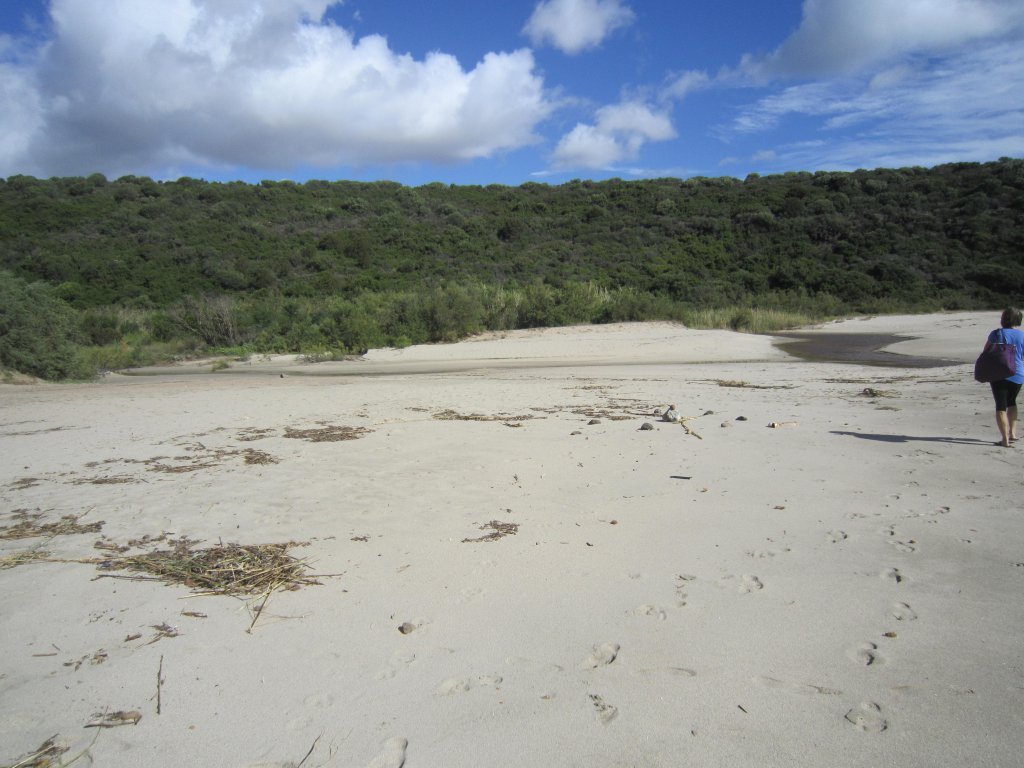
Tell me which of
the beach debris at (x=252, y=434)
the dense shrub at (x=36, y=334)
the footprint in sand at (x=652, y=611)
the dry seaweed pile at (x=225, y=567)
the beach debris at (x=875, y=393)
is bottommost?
the beach debris at (x=875, y=393)

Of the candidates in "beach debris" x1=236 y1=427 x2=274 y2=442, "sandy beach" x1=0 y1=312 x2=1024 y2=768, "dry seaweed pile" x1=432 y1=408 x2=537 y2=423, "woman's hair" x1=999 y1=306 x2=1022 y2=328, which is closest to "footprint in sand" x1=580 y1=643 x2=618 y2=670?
"sandy beach" x1=0 y1=312 x2=1024 y2=768

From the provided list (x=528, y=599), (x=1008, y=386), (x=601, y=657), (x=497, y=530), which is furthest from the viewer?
(x=1008, y=386)

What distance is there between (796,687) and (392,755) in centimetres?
166

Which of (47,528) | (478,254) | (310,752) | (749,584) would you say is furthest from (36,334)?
(478,254)

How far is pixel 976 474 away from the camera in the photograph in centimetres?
564

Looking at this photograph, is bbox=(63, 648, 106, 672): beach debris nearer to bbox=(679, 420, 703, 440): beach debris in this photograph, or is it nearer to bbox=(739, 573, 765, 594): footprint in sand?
bbox=(739, 573, 765, 594): footprint in sand

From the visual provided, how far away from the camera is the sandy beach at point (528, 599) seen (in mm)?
2496

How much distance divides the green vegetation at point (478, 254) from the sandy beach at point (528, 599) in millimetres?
13947

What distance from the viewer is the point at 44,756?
7.89ft

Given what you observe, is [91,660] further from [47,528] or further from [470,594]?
[47,528]

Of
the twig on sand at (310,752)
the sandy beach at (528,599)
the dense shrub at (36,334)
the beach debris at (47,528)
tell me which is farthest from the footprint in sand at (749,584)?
the dense shrub at (36,334)

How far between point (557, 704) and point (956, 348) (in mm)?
21701

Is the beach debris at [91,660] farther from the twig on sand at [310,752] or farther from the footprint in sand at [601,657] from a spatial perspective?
the footprint in sand at [601,657]

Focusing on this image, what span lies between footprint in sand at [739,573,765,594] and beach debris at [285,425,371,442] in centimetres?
517
